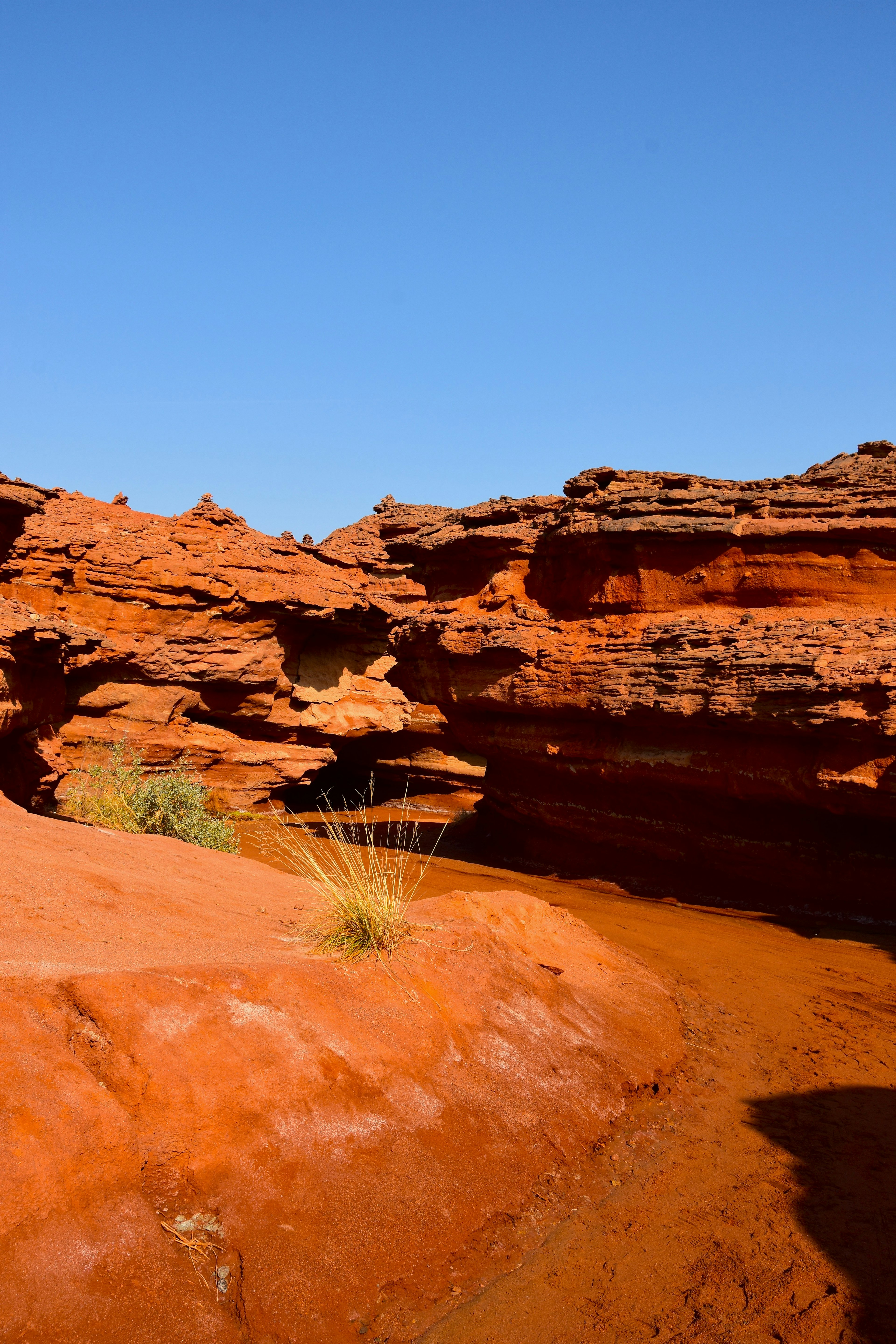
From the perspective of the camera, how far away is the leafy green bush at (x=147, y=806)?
12031mm

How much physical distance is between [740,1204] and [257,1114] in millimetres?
2420

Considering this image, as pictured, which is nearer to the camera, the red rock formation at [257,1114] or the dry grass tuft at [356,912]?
the red rock formation at [257,1114]

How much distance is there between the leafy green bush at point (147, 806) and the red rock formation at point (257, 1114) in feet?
21.9

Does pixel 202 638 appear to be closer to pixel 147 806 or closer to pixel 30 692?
pixel 147 806

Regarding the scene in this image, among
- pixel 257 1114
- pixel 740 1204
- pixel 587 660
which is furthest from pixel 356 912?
pixel 587 660

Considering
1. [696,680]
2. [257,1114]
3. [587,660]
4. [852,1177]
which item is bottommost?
[852,1177]

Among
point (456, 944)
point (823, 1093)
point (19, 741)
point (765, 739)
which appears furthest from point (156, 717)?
point (823, 1093)

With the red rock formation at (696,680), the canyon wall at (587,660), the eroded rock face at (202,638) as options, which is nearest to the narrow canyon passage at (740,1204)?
the red rock formation at (696,680)

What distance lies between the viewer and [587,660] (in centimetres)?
1286

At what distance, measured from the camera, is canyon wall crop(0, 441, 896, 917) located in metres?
10.5

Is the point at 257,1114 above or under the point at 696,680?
under

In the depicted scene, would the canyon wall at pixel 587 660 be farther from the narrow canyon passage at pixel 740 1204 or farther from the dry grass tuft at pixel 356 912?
the dry grass tuft at pixel 356 912

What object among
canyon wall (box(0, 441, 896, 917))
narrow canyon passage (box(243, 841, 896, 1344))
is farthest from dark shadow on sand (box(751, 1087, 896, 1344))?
canyon wall (box(0, 441, 896, 917))

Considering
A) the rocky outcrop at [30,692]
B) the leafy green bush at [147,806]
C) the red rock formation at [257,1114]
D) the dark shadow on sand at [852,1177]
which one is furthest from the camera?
the leafy green bush at [147,806]
